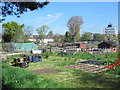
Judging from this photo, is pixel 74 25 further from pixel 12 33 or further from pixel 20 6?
pixel 20 6

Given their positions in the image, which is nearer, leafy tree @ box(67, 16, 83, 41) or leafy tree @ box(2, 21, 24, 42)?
leafy tree @ box(2, 21, 24, 42)

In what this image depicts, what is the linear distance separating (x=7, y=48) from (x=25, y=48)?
3.07 metres

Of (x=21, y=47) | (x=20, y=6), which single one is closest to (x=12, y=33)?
(x=21, y=47)

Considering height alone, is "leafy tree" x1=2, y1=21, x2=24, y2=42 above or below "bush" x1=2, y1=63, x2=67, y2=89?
above

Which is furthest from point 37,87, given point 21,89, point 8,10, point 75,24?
point 75,24

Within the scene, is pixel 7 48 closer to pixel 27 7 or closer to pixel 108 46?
pixel 108 46

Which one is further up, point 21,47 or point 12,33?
point 12,33

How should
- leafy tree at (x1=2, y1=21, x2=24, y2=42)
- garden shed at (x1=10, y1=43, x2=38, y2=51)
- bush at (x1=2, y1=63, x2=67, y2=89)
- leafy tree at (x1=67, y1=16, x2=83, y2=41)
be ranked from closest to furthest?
bush at (x1=2, y1=63, x2=67, y2=89) < garden shed at (x1=10, y1=43, x2=38, y2=51) < leafy tree at (x1=2, y1=21, x2=24, y2=42) < leafy tree at (x1=67, y1=16, x2=83, y2=41)

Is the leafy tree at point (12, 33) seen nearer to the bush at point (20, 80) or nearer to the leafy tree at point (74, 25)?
the leafy tree at point (74, 25)

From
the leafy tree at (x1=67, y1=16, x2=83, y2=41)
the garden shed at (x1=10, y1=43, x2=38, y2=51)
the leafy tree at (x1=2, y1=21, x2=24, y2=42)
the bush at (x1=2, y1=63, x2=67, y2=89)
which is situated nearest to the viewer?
the bush at (x1=2, y1=63, x2=67, y2=89)

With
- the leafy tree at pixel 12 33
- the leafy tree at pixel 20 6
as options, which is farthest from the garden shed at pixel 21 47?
the leafy tree at pixel 20 6

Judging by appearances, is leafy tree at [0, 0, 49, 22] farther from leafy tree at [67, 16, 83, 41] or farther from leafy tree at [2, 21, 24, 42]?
leafy tree at [67, 16, 83, 41]

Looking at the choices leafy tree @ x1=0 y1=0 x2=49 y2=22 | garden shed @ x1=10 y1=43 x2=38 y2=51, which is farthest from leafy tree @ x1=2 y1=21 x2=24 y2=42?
leafy tree @ x1=0 y1=0 x2=49 y2=22

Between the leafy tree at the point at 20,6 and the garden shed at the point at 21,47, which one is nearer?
the leafy tree at the point at 20,6
